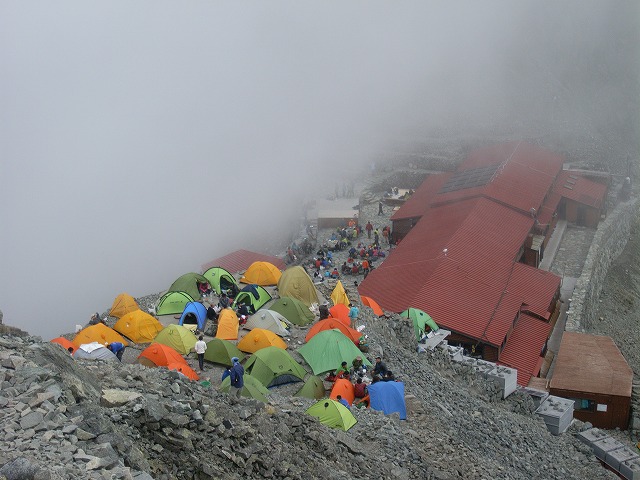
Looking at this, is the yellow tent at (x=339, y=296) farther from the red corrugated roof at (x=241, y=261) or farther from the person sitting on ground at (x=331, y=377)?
the red corrugated roof at (x=241, y=261)

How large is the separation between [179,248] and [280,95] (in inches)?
1029

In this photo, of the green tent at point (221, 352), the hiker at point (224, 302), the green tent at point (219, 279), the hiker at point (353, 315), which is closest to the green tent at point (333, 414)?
the green tent at point (221, 352)

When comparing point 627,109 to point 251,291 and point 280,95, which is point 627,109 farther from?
point 251,291

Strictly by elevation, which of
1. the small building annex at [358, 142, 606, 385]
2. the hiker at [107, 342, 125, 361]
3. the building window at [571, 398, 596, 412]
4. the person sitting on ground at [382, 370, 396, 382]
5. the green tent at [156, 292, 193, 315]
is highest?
the hiker at [107, 342, 125, 361]

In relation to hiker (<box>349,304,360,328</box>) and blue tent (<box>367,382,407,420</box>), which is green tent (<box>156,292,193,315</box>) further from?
blue tent (<box>367,382,407,420</box>)

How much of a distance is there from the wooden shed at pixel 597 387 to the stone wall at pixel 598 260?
163 inches

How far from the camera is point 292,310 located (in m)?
20.1

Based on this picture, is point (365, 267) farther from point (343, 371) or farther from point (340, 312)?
point (343, 371)

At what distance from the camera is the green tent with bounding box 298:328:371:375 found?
55.9 feet

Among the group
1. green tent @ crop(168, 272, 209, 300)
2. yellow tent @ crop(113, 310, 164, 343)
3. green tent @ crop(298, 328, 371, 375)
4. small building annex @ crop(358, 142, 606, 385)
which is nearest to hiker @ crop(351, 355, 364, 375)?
green tent @ crop(298, 328, 371, 375)

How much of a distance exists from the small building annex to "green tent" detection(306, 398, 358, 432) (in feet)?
37.7

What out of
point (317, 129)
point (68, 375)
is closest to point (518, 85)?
point (317, 129)

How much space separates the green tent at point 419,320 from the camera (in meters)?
22.6

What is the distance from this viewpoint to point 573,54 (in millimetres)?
69000
